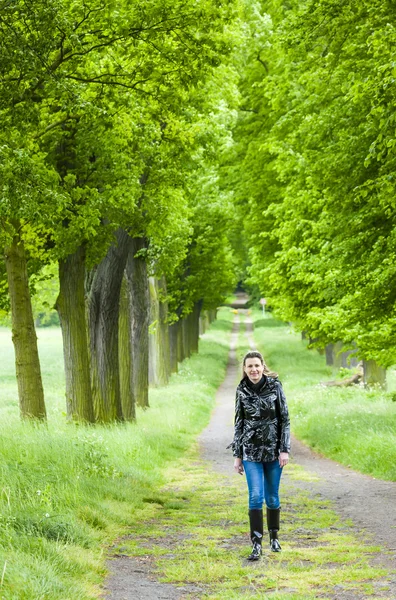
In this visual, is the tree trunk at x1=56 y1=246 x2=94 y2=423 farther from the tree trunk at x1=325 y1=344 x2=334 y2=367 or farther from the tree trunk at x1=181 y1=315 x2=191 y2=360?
the tree trunk at x1=181 y1=315 x2=191 y2=360

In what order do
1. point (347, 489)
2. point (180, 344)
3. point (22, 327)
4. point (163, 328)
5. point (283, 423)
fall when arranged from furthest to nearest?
1. point (180, 344)
2. point (163, 328)
3. point (22, 327)
4. point (347, 489)
5. point (283, 423)

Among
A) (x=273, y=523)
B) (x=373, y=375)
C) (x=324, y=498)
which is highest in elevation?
(x=273, y=523)

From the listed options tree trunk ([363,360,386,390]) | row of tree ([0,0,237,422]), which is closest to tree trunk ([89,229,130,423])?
row of tree ([0,0,237,422])

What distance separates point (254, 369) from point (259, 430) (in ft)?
1.94

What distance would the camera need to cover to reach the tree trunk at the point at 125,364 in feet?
61.8

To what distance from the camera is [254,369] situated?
770 cm

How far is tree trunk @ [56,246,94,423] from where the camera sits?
1503 cm

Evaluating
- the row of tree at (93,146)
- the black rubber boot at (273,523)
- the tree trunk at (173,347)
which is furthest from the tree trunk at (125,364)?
the tree trunk at (173,347)

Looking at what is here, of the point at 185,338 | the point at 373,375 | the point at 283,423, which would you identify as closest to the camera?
the point at 283,423

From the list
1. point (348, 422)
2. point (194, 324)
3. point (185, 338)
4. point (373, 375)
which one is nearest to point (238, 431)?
point (348, 422)

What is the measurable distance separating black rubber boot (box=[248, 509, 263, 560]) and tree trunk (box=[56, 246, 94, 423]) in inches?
309

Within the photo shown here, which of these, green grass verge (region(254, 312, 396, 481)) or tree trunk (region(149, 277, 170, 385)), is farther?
tree trunk (region(149, 277, 170, 385))

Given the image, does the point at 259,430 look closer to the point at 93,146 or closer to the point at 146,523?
the point at 146,523

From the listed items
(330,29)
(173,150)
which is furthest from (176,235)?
(330,29)
